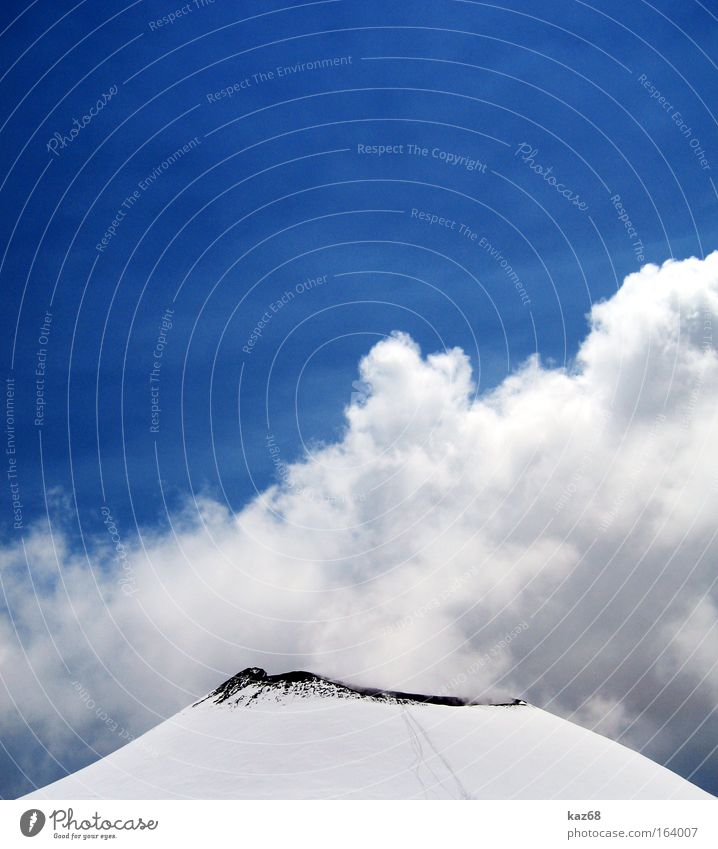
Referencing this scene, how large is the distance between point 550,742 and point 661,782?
252 inches

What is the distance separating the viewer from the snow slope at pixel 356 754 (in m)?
35.4

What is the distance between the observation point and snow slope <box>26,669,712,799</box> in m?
35.4

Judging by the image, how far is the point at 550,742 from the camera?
43.2 meters

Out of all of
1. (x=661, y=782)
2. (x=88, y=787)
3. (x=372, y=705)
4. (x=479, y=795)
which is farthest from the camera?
(x=372, y=705)

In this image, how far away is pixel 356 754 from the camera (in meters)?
40.4

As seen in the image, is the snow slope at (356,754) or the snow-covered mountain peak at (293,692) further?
the snow-covered mountain peak at (293,692)

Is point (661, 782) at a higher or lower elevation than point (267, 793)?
lower

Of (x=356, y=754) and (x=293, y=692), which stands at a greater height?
(x=293, y=692)
